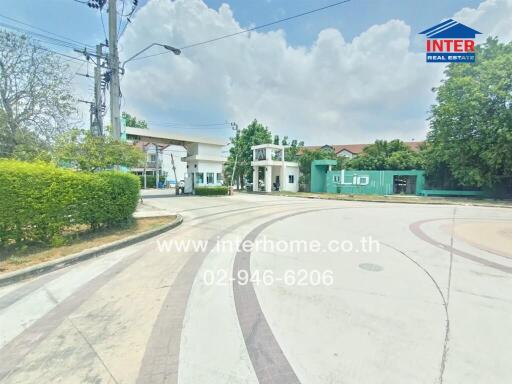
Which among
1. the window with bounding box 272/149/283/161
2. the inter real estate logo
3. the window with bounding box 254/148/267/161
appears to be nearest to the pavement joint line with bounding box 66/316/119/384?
the inter real estate logo

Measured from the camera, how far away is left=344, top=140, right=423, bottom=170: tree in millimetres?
28484

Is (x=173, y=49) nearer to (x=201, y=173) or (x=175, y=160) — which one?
(x=201, y=173)

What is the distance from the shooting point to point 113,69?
33.6 ft

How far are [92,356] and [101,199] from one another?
5.77 metres

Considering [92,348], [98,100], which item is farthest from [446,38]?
[98,100]

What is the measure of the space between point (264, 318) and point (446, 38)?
52.7 ft

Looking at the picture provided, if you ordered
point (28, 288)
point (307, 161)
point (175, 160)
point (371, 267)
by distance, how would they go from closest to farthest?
1. point (28, 288)
2. point (371, 267)
3. point (307, 161)
4. point (175, 160)

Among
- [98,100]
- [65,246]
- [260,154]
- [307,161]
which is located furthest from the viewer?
[307,161]

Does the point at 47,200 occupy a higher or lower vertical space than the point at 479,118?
lower

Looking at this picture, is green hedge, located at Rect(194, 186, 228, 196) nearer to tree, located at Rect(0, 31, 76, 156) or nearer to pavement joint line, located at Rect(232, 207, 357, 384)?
tree, located at Rect(0, 31, 76, 156)

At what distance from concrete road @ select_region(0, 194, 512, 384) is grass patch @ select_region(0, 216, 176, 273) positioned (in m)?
0.78

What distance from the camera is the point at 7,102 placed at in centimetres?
1231

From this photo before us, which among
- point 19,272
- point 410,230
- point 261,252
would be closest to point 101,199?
point 19,272

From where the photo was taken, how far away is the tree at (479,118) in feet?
61.3
